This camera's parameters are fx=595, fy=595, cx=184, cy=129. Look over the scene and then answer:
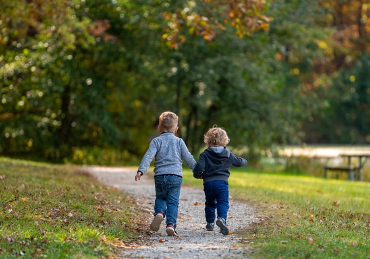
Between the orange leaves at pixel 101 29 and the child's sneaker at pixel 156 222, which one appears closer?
the child's sneaker at pixel 156 222

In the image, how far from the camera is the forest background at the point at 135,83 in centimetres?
2095

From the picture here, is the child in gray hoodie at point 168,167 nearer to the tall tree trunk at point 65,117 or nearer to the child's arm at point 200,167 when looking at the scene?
the child's arm at point 200,167

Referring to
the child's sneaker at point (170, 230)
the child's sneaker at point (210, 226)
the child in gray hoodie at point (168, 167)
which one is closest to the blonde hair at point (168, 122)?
the child in gray hoodie at point (168, 167)

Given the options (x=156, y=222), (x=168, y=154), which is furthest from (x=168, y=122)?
(x=156, y=222)

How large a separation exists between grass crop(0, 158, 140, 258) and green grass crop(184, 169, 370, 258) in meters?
1.74

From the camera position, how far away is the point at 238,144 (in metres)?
23.4

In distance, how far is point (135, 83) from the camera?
22.3 m

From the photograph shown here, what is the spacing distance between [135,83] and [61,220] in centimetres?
1482

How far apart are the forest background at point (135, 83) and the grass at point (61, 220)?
9.52 m

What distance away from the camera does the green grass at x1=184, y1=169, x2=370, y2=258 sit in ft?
21.1

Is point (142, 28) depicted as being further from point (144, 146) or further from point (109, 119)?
point (144, 146)

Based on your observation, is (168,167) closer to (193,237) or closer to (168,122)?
(168,122)

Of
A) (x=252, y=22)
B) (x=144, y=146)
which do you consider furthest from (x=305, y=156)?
(x=252, y=22)

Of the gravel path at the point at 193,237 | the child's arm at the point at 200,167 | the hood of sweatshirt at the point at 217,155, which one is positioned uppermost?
the hood of sweatshirt at the point at 217,155
